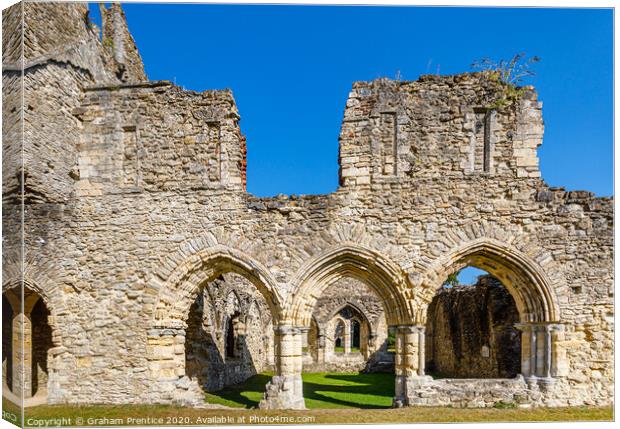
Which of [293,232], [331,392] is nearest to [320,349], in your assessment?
[331,392]

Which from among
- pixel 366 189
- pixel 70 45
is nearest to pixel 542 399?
pixel 366 189

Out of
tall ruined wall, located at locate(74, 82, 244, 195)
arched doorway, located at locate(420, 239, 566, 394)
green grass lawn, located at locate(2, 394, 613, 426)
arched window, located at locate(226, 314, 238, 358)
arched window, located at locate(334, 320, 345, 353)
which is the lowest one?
arched window, located at locate(334, 320, 345, 353)

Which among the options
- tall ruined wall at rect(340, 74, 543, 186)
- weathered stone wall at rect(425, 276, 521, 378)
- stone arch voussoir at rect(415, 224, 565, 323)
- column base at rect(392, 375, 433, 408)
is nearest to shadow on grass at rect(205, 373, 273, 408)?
column base at rect(392, 375, 433, 408)

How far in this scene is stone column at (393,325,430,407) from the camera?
7762mm

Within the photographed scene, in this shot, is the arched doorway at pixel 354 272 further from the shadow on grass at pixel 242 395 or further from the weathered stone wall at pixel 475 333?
the weathered stone wall at pixel 475 333

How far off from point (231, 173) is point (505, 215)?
16.7ft

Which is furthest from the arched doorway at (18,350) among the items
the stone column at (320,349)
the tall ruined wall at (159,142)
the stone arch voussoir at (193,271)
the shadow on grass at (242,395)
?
the stone column at (320,349)

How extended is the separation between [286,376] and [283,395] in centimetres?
32

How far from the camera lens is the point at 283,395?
25.5 ft

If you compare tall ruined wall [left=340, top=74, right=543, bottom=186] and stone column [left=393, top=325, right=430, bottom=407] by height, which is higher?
tall ruined wall [left=340, top=74, right=543, bottom=186]

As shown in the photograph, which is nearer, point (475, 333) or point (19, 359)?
point (19, 359)

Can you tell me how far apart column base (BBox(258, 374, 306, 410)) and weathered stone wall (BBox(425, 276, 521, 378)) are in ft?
15.4

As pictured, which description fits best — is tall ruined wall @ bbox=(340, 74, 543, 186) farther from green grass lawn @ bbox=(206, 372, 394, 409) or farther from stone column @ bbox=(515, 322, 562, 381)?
green grass lawn @ bbox=(206, 372, 394, 409)

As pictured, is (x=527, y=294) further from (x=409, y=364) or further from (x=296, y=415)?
(x=296, y=415)
